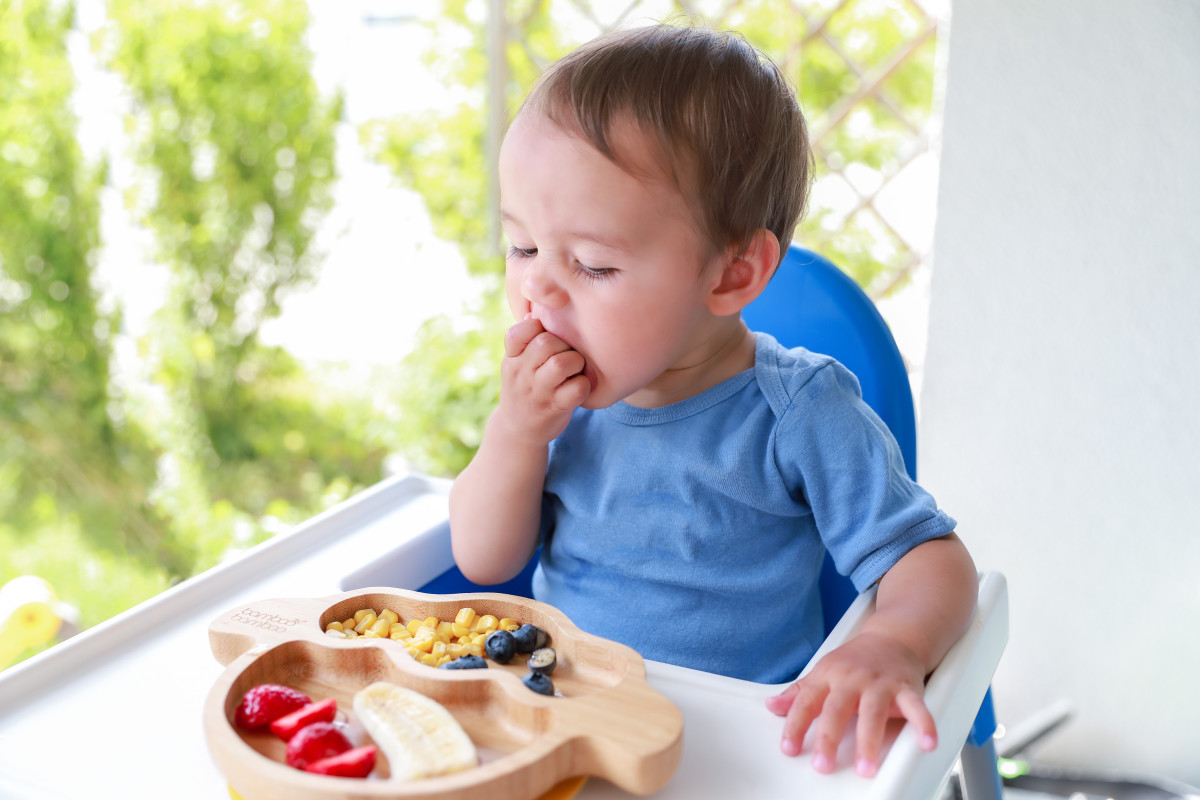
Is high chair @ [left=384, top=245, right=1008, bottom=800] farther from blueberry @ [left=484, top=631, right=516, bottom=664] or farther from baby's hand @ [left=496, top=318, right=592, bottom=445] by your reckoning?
blueberry @ [left=484, top=631, right=516, bottom=664]

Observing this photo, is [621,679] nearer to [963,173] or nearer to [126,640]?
[126,640]

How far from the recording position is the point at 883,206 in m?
2.35

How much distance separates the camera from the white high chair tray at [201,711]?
530 mm

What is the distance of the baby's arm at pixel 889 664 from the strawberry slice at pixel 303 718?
0.88 ft

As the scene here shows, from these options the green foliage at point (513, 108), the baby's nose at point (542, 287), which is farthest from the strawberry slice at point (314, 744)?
the green foliage at point (513, 108)

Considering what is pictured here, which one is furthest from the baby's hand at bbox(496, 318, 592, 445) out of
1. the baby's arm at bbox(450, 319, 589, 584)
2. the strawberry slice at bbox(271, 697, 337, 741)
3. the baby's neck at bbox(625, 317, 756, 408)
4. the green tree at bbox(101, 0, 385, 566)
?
the green tree at bbox(101, 0, 385, 566)

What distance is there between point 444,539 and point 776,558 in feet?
1.06

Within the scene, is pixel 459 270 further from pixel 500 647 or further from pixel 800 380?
pixel 500 647

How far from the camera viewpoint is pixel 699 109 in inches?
28.9

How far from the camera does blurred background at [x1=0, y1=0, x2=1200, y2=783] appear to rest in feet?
5.04

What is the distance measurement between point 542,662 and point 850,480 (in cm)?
32

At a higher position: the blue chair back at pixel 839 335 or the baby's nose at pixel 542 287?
the baby's nose at pixel 542 287

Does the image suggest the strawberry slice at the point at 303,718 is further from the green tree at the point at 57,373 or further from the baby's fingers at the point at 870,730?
the green tree at the point at 57,373

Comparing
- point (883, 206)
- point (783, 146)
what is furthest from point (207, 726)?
point (883, 206)
